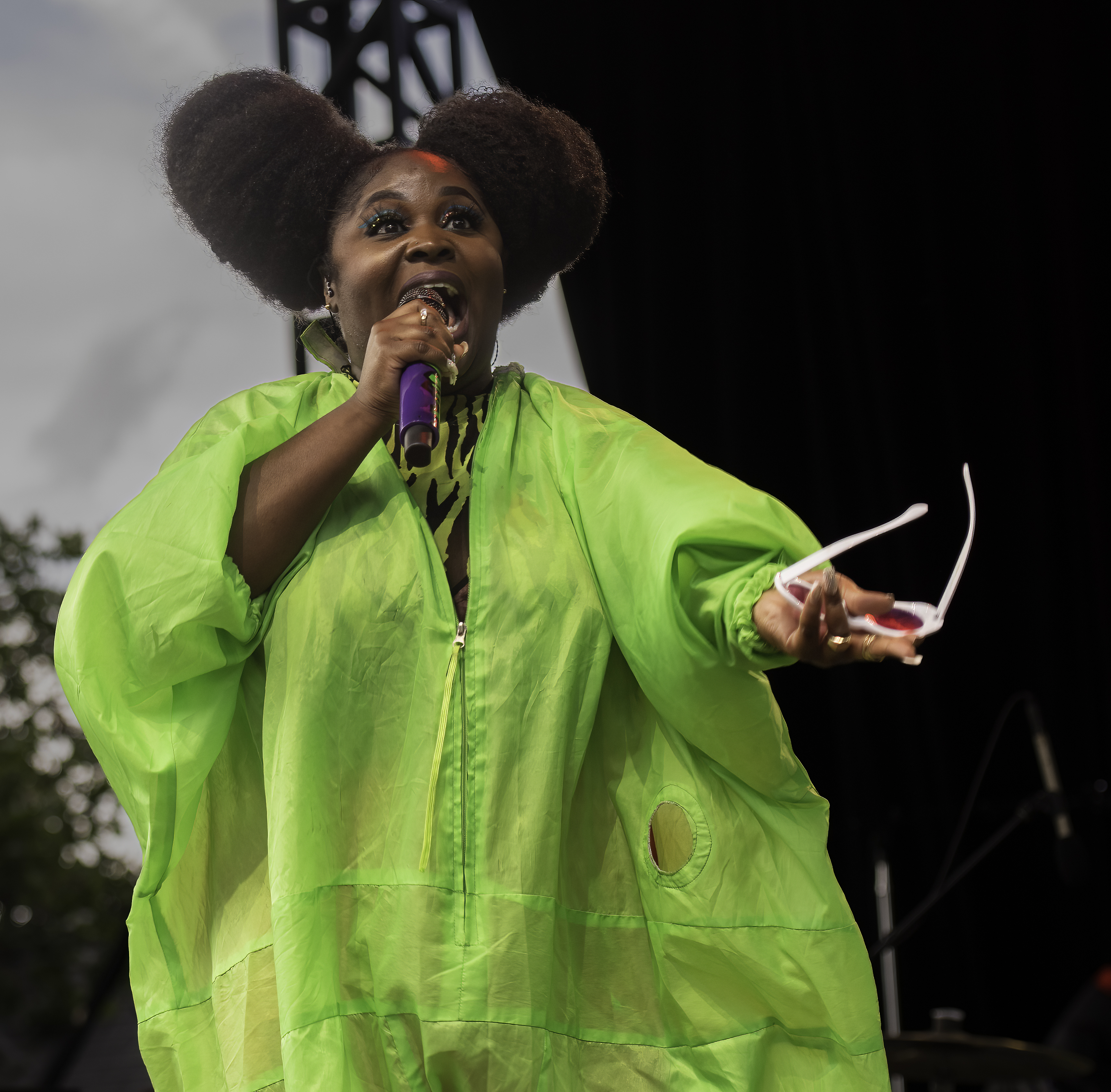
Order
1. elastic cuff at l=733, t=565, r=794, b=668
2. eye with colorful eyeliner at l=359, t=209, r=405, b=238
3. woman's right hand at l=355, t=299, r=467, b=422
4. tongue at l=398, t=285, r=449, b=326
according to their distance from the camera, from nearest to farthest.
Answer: elastic cuff at l=733, t=565, r=794, b=668 < woman's right hand at l=355, t=299, r=467, b=422 < tongue at l=398, t=285, r=449, b=326 < eye with colorful eyeliner at l=359, t=209, r=405, b=238

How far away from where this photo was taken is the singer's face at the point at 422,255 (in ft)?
4.82

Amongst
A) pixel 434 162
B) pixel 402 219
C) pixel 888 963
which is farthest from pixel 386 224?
pixel 888 963

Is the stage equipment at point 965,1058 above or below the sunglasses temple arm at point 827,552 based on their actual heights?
below

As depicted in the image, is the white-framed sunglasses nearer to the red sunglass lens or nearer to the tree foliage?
the red sunglass lens

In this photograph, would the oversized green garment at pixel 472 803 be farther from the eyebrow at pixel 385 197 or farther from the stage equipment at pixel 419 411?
the eyebrow at pixel 385 197

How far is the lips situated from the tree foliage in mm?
9779

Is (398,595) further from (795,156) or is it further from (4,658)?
(4,658)

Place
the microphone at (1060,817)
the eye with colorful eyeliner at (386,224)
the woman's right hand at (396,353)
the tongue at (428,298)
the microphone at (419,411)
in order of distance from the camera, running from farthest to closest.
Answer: the microphone at (1060,817) < the eye with colorful eyeliner at (386,224) < the tongue at (428,298) < the woman's right hand at (396,353) < the microphone at (419,411)

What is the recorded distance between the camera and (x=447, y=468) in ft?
4.75

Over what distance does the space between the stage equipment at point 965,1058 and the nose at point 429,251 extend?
2.07 m

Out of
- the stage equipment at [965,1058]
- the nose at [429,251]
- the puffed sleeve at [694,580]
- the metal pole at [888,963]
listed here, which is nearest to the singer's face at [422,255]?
the nose at [429,251]

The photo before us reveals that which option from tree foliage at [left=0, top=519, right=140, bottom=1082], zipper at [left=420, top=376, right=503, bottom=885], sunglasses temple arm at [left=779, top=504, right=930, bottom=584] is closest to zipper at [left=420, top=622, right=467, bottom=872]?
zipper at [left=420, top=376, right=503, bottom=885]

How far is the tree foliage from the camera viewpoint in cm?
1039

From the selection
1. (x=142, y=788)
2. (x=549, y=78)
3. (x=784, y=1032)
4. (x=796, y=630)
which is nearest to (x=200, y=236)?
(x=142, y=788)
